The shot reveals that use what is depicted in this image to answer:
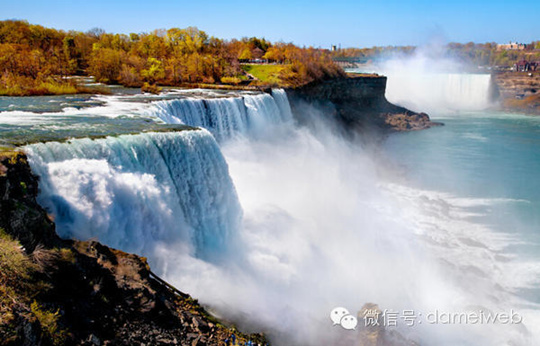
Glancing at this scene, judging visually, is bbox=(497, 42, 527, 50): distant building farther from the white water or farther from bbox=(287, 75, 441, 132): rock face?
the white water

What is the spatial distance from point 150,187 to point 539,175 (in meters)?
23.1

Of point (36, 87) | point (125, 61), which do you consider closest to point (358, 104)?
point (125, 61)

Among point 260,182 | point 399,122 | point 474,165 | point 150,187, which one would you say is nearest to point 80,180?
point 150,187

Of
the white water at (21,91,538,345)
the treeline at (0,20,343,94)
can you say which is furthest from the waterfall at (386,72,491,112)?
the white water at (21,91,538,345)

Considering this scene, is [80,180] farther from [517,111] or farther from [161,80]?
[517,111]

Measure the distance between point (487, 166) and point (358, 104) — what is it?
61.3 ft

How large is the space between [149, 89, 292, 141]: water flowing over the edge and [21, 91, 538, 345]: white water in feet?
0.36

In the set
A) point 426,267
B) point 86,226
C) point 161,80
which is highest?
point 161,80

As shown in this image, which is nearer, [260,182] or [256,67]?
[260,182]

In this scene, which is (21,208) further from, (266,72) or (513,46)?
(513,46)

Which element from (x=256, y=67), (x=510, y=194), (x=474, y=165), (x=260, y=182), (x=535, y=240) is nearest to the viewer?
(x=535, y=240)

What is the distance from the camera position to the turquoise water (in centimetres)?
1718

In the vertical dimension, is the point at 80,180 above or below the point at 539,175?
above

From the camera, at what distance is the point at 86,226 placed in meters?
7.86
